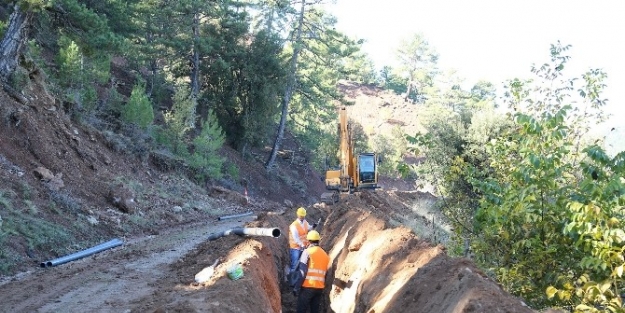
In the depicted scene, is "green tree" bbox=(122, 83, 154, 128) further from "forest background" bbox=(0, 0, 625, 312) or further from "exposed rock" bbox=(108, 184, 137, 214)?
"exposed rock" bbox=(108, 184, 137, 214)

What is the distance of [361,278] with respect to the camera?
1224cm

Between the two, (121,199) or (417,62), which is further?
(417,62)

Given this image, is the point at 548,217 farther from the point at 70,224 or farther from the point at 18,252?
the point at 70,224

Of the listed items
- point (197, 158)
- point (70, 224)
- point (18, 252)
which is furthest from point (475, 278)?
point (197, 158)

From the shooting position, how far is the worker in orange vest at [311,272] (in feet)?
37.1

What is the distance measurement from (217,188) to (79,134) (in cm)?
1106

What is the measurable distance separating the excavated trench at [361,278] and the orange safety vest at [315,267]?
2.79ft

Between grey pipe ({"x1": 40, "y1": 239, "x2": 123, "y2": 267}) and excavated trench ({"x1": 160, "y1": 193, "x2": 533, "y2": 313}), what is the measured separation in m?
2.29

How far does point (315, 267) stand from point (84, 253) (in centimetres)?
630

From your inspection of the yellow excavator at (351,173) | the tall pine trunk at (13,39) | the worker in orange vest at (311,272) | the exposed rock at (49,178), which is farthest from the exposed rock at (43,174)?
the yellow excavator at (351,173)

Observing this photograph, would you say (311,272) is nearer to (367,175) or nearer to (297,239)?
(297,239)

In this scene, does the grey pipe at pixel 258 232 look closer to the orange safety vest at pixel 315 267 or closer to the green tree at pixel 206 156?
the orange safety vest at pixel 315 267

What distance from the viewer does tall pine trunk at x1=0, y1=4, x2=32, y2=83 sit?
18516 mm

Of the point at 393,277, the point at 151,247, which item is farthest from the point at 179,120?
the point at 393,277
